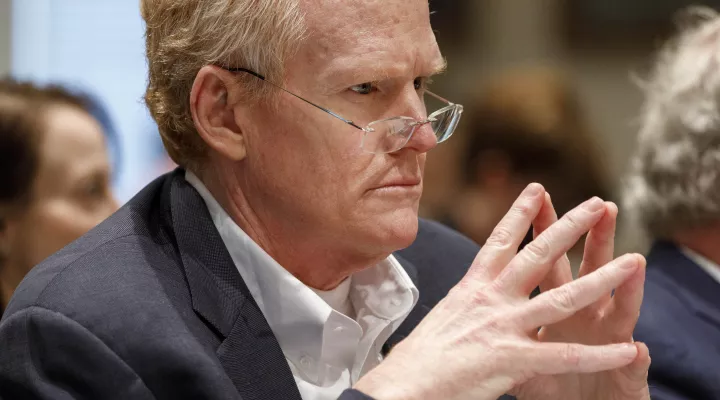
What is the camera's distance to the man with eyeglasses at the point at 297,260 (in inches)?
52.5

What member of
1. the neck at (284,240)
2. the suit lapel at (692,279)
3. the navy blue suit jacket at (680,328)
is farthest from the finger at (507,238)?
the suit lapel at (692,279)

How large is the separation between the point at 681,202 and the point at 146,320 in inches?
51.2

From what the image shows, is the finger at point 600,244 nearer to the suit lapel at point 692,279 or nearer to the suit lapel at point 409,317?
the suit lapel at point 409,317

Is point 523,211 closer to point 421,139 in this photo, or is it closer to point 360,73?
point 421,139

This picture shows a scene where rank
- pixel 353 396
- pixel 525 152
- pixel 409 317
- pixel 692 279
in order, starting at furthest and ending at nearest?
pixel 525 152
pixel 692 279
pixel 409 317
pixel 353 396

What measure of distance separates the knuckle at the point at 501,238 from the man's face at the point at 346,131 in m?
0.17

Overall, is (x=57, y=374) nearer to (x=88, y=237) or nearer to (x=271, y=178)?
(x=88, y=237)

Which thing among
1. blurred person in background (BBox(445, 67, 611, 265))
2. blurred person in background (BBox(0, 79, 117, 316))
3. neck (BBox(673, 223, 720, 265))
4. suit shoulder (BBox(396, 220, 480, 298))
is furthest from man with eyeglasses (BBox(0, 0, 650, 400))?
blurred person in background (BBox(445, 67, 611, 265))

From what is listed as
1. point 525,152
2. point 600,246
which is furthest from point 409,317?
point 525,152

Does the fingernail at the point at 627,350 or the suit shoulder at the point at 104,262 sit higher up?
the suit shoulder at the point at 104,262

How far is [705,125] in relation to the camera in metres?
2.09

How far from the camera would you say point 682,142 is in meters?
2.13

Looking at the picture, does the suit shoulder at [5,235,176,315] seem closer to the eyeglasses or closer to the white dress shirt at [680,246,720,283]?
the eyeglasses

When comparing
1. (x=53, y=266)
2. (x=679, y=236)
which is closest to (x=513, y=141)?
(x=679, y=236)
